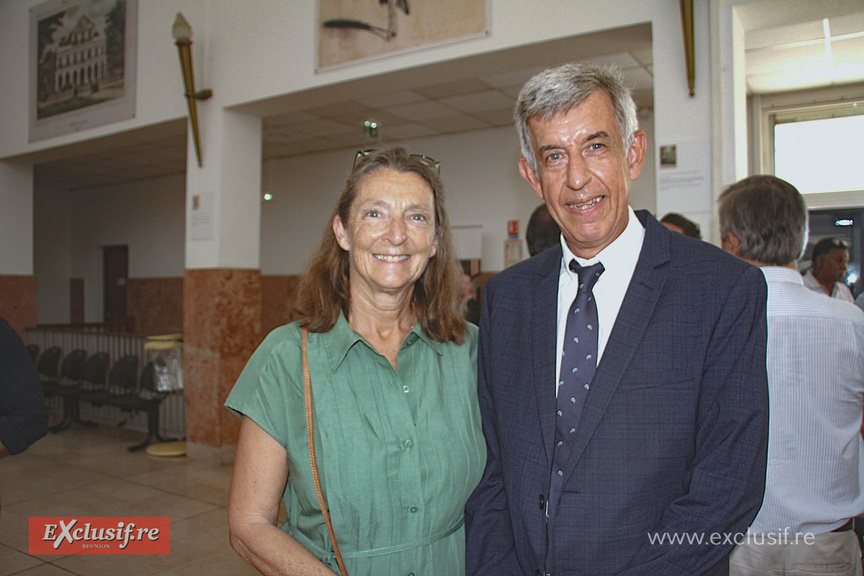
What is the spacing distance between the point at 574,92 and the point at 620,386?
2.06 ft

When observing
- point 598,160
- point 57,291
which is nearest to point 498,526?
point 598,160

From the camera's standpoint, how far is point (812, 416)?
1.64 m

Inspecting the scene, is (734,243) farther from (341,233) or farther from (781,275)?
(341,233)

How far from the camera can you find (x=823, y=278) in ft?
15.2

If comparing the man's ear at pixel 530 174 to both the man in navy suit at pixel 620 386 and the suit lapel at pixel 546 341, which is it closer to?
the man in navy suit at pixel 620 386

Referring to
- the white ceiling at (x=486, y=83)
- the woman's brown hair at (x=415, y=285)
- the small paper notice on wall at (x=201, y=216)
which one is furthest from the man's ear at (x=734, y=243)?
the small paper notice on wall at (x=201, y=216)

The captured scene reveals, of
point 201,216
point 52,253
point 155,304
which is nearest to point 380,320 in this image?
point 201,216

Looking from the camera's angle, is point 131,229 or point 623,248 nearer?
point 623,248

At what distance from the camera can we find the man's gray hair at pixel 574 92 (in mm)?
1287

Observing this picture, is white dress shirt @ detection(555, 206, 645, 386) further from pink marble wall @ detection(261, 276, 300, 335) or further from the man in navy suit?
pink marble wall @ detection(261, 276, 300, 335)

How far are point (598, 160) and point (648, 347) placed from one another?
16.6 inches

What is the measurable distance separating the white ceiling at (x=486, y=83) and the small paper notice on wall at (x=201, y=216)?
844mm

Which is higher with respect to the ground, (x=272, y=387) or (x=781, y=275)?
(x=781, y=275)

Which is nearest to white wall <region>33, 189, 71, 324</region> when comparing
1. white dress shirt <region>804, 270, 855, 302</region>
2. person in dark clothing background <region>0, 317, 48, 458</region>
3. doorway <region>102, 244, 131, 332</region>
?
doorway <region>102, 244, 131, 332</region>
